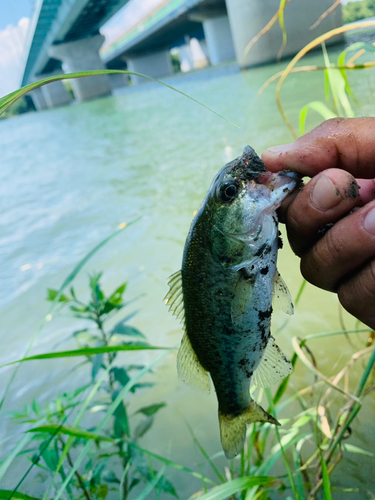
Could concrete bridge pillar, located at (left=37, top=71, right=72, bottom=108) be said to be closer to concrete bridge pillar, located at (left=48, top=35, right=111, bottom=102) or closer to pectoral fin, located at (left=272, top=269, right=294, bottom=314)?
concrete bridge pillar, located at (left=48, top=35, right=111, bottom=102)

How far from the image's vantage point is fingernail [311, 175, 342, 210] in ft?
4.45

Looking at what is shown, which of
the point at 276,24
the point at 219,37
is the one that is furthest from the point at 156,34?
the point at 276,24

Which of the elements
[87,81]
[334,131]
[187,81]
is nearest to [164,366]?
[334,131]

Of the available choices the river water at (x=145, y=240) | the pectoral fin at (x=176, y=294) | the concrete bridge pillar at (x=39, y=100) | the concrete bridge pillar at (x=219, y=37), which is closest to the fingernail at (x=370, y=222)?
the pectoral fin at (x=176, y=294)

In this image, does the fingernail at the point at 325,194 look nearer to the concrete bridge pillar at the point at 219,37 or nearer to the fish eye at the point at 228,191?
the fish eye at the point at 228,191

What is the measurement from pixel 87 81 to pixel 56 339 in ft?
170

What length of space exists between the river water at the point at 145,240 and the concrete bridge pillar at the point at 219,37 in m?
24.4

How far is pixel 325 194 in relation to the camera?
1.37 meters

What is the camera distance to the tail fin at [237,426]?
5.36ft

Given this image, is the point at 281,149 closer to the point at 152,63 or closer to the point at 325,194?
the point at 325,194

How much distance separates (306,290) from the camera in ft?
13.6

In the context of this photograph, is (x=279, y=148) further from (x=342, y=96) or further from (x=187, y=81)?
(x=187, y=81)

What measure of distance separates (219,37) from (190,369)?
4151cm

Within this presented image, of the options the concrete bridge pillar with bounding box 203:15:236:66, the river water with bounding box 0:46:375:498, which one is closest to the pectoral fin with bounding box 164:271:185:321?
the river water with bounding box 0:46:375:498
